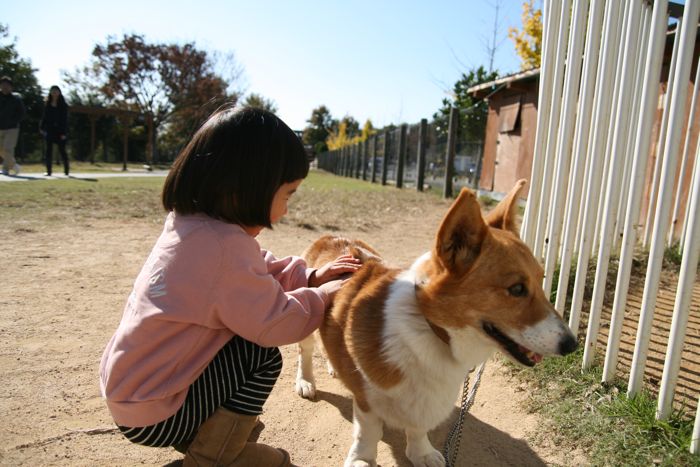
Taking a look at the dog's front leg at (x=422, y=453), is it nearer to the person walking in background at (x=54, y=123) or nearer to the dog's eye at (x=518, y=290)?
the dog's eye at (x=518, y=290)

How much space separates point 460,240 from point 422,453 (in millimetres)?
1014

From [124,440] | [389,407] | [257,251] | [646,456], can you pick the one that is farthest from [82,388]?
[646,456]

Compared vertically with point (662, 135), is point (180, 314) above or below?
below

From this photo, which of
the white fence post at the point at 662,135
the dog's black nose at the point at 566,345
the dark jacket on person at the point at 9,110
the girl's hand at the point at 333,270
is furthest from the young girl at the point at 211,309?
the dark jacket on person at the point at 9,110

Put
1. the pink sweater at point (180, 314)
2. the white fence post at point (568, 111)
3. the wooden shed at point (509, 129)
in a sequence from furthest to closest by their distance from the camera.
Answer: the wooden shed at point (509, 129)
the white fence post at point (568, 111)
the pink sweater at point (180, 314)

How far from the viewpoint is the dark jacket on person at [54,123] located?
11.7m

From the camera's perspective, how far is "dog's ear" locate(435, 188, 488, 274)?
186 cm

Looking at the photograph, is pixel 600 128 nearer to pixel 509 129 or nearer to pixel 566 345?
pixel 566 345

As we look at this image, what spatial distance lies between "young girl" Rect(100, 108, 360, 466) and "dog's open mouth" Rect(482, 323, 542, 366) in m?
0.79

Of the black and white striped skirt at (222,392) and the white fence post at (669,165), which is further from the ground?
the white fence post at (669,165)

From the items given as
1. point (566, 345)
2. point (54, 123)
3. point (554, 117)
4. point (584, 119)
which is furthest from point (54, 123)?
point (566, 345)

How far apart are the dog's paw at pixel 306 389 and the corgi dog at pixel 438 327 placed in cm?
57

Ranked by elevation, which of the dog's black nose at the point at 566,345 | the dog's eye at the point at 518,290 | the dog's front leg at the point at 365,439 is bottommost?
the dog's front leg at the point at 365,439

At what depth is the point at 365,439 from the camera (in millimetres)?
2086
